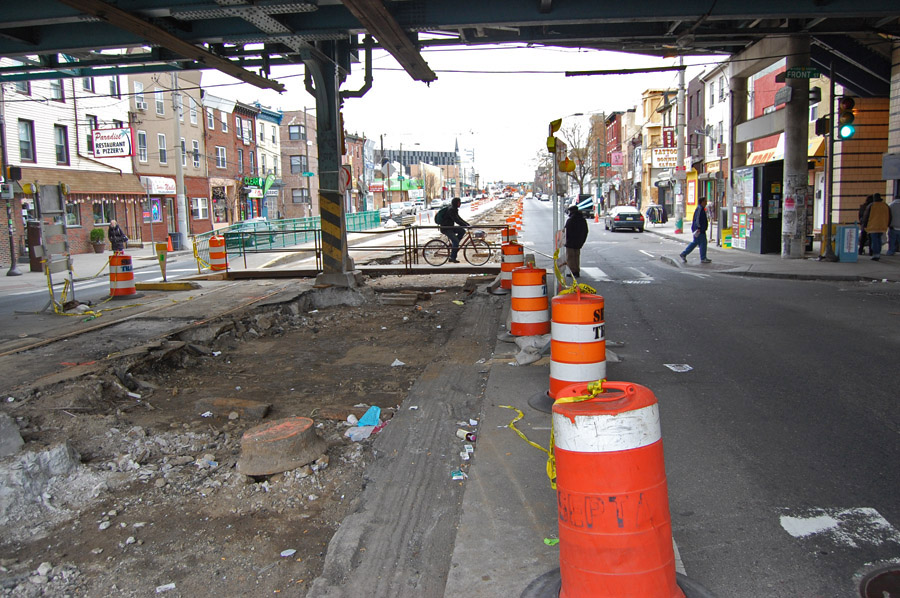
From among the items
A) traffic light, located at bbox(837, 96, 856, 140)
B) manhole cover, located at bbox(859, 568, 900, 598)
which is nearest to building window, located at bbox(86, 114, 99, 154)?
traffic light, located at bbox(837, 96, 856, 140)

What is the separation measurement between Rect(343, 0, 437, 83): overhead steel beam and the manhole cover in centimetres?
805

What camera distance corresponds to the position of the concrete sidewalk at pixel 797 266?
1540 centimetres

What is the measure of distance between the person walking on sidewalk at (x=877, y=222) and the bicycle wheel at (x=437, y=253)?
11.5 meters

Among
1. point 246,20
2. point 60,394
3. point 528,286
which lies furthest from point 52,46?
point 528,286

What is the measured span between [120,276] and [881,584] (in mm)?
14486

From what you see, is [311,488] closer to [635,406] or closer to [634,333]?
[635,406]

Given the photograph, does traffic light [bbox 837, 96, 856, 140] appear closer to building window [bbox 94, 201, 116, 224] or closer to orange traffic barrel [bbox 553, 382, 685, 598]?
orange traffic barrel [bbox 553, 382, 685, 598]

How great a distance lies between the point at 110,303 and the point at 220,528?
36.8ft

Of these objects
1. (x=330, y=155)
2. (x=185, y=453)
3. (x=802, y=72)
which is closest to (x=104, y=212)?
(x=330, y=155)

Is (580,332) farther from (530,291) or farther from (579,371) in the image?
(530,291)

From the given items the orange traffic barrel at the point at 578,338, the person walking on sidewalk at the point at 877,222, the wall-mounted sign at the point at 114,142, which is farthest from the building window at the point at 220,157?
the orange traffic barrel at the point at 578,338

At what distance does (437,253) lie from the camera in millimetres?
19328

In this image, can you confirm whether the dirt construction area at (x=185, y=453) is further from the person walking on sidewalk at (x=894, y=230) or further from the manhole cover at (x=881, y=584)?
the person walking on sidewalk at (x=894, y=230)

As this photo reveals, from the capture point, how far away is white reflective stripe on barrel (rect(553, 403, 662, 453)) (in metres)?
2.83
